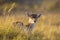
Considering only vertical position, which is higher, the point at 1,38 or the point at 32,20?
the point at 32,20

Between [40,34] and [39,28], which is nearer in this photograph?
[40,34]

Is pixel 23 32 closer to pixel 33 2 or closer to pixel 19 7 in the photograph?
pixel 19 7

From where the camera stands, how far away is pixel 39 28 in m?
7.88

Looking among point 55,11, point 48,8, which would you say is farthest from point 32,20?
point 48,8

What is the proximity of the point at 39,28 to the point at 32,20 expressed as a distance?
1.51 metres

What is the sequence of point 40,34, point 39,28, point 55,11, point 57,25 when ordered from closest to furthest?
point 40,34, point 39,28, point 57,25, point 55,11

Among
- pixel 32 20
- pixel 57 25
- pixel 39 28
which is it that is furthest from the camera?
pixel 57 25

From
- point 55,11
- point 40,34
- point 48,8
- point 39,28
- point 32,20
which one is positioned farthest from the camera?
point 48,8

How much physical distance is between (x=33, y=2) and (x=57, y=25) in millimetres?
4049

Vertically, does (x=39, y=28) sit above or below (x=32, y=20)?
below

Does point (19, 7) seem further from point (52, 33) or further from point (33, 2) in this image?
point (52, 33)

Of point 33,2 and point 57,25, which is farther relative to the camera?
point 33,2

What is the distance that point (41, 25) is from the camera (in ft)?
27.4

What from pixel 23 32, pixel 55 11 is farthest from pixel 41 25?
pixel 55 11
